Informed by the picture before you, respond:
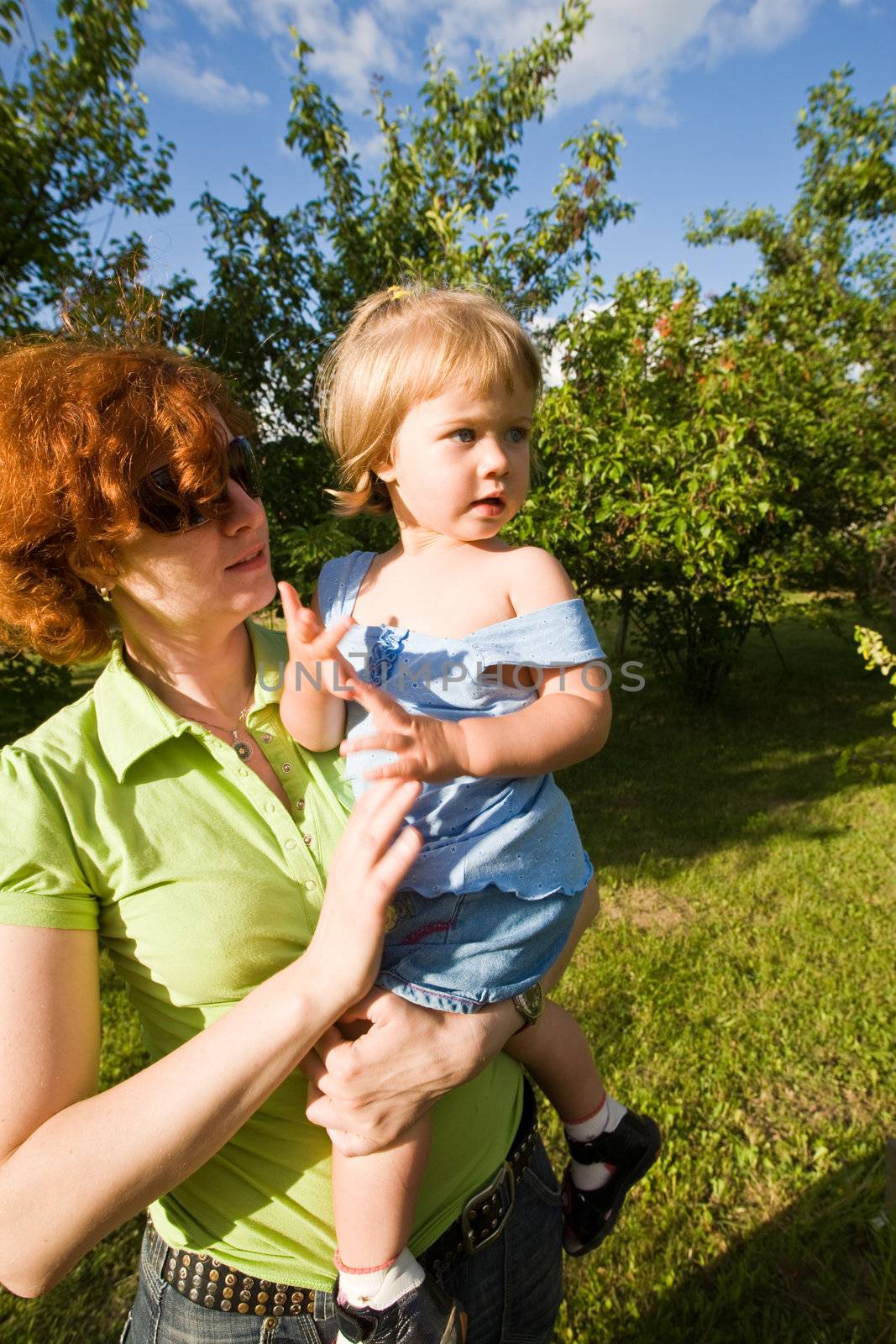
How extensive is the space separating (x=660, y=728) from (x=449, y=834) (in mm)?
8977

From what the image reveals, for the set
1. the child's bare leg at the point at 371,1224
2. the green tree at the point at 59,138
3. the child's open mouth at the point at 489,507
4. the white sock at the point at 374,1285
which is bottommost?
the white sock at the point at 374,1285

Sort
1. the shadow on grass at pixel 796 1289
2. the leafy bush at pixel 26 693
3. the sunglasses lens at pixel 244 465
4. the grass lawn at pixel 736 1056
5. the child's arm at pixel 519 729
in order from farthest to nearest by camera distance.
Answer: the leafy bush at pixel 26 693 → the grass lawn at pixel 736 1056 → the shadow on grass at pixel 796 1289 → the sunglasses lens at pixel 244 465 → the child's arm at pixel 519 729

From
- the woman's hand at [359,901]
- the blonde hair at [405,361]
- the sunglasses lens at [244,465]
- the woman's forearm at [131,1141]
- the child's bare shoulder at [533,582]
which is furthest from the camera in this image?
the blonde hair at [405,361]

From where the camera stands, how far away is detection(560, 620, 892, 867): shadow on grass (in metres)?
7.06

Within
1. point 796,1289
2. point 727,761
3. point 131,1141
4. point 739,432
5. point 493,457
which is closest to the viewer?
point 131,1141

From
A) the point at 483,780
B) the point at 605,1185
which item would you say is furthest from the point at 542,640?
the point at 605,1185

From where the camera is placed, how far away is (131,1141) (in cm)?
108

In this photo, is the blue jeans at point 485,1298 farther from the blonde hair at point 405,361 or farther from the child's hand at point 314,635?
the blonde hair at point 405,361

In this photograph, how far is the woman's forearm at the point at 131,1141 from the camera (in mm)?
1066

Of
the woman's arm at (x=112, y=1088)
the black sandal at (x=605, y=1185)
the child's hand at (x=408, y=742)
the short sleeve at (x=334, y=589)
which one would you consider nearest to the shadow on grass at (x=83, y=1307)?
the black sandal at (x=605, y=1185)

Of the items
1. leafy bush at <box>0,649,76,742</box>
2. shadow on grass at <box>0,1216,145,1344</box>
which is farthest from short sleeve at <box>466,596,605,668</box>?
leafy bush at <box>0,649,76,742</box>

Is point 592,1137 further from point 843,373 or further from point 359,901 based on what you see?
point 843,373

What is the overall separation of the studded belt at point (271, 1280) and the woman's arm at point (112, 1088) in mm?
290

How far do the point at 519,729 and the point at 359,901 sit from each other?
1.52ft
